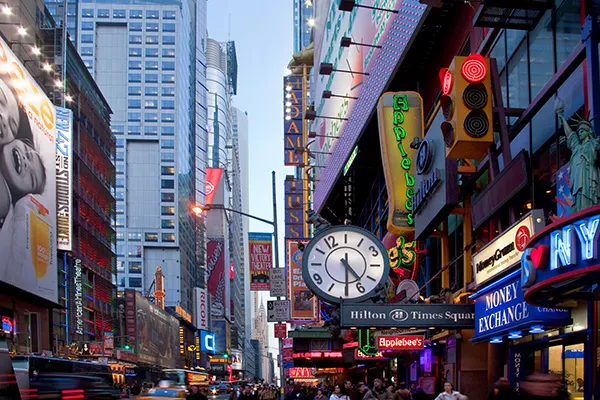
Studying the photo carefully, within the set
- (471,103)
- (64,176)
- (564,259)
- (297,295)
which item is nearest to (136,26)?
(64,176)

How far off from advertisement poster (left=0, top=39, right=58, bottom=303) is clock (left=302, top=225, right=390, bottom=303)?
35.3 metres

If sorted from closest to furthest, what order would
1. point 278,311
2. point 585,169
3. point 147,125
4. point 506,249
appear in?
point 585,169, point 506,249, point 278,311, point 147,125

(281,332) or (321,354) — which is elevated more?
(281,332)

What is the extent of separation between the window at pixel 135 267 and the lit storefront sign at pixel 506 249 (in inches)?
5658

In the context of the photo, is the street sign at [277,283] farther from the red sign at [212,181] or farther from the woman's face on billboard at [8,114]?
the red sign at [212,181]

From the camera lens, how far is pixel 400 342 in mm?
23188

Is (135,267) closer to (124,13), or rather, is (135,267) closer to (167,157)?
(167,157)

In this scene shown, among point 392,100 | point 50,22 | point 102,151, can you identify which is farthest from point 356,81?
point 102,151

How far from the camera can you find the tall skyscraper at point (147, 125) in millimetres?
157250

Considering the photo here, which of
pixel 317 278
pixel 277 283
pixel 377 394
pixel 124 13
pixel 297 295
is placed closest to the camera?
pixel 317 278

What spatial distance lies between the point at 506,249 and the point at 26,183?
133 ft

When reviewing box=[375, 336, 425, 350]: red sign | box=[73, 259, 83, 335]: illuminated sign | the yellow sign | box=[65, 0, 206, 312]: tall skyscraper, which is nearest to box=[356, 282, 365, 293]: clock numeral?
box=[375, 336, 425, 350]: red sign

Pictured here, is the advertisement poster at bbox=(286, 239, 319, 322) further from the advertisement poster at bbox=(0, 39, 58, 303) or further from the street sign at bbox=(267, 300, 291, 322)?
the advertisement poster at bbox=(0, 39, 58, 303)

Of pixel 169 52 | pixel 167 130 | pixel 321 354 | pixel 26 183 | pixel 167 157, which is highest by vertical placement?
pixel 169 52
